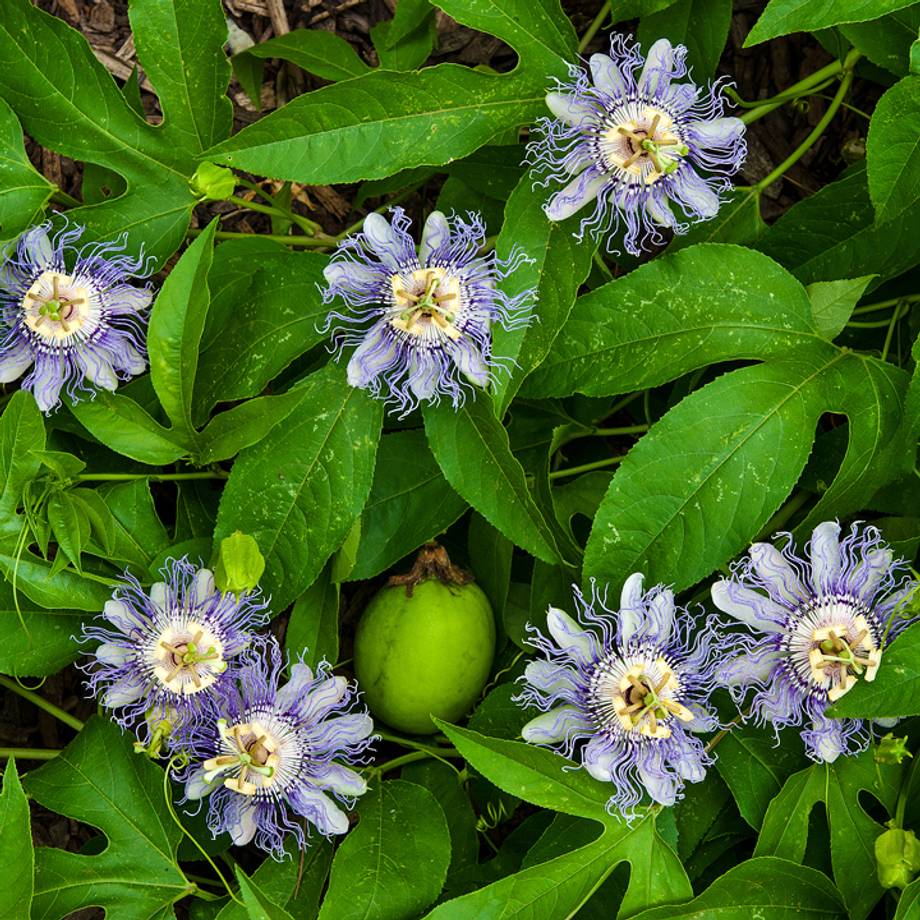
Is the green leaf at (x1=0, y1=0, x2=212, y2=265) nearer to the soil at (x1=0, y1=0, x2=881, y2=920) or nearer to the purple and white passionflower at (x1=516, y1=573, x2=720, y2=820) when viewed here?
the soil at (x1=0, y1=0, x2=881, y2=920)

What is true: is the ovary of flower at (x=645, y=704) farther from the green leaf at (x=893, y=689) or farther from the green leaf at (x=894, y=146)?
the green leaf at (x=894, y=146)

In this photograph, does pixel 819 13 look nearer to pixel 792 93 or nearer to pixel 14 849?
pixel 792 93

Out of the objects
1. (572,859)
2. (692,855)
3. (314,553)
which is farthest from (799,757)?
(314,553)

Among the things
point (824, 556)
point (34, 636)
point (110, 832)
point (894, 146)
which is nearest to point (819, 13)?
point (894, 146)

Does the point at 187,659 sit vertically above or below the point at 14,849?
above

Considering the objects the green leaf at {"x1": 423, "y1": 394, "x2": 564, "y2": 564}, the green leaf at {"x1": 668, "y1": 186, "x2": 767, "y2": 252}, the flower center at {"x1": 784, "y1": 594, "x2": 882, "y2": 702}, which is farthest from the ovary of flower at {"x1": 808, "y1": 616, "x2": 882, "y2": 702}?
the green leaf at {"x1": 668, "y1": 186, "x2": 767, "y2": 252}

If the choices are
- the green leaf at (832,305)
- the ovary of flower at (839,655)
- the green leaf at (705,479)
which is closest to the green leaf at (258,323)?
the green leaf at (705,479)

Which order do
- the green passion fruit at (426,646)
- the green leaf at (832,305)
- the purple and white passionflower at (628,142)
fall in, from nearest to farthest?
the purple and white passionflower at (628,142) → the green leaf at (832,305) → the green passion fruit at (426,646)
